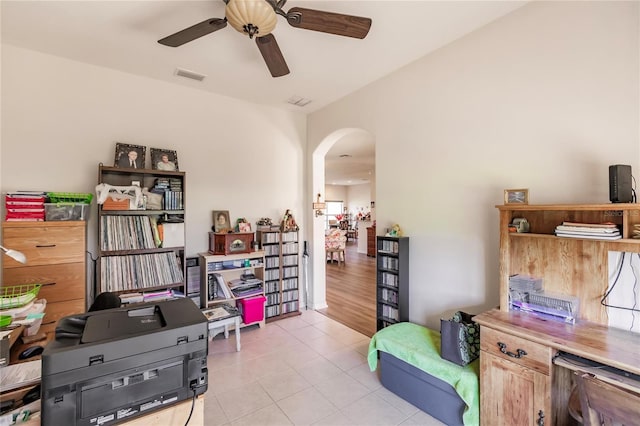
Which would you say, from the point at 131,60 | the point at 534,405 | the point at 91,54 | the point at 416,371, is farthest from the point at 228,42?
the point at 534,405

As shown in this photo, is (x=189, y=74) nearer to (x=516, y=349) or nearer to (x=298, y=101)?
(x=298, y=101)

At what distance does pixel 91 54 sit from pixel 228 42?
1.35m

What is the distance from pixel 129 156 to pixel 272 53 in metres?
1.91

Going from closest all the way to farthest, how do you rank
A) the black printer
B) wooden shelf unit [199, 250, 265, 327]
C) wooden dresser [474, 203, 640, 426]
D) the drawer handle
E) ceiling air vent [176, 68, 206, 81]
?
the black printer < wooden dresser [474, 203, 640, 426] < the drawer handle < ceiling air vent [176, 68, 206, 81] < wooden shelf unit [199, 250, 265, 327]

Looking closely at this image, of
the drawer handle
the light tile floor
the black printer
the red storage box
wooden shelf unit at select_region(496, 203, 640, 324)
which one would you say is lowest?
the light tile floor

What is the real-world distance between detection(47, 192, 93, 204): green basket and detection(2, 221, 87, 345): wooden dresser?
233mm

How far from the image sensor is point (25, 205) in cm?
236

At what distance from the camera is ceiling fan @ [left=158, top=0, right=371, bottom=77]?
1580 millimetres

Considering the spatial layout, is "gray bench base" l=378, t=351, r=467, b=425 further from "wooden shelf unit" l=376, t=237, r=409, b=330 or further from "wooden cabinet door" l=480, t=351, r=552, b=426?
"wooden shelf unit" l=376, t=237, r=409, b=330

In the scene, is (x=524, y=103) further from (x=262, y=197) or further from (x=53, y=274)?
(x=53, y=274)

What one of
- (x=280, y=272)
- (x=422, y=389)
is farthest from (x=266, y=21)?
(x=280, y=272)

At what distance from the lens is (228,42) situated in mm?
2461

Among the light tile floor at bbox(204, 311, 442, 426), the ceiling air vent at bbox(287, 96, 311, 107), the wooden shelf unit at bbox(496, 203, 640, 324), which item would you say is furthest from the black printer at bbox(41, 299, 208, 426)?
the ceiling air vent at bbox(287, 96, 311, 107)

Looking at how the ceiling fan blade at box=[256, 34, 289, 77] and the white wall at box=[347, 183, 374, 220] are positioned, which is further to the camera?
the white wall at box=[347, 183, 374, 220]
